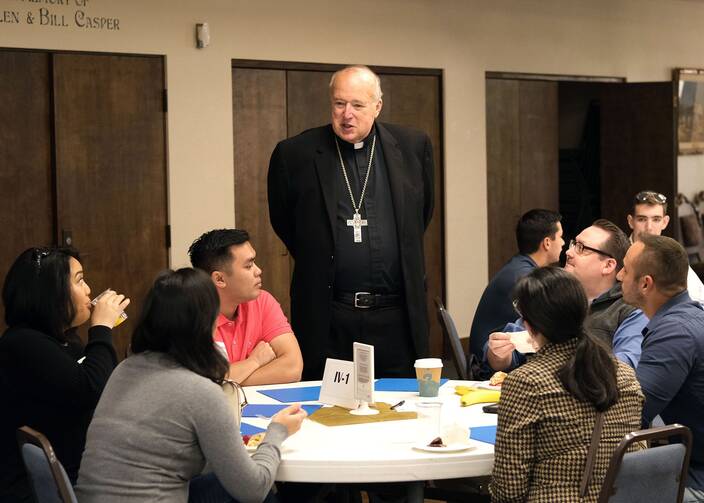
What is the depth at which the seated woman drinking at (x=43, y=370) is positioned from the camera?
321 centimetres

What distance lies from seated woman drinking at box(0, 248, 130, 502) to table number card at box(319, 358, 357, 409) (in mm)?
699

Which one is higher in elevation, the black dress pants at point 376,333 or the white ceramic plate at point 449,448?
the black dress pants at point 376,333

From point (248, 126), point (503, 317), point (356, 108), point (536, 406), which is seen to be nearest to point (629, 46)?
point (248, 126)

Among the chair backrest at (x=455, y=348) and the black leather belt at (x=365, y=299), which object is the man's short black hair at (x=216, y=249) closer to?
the black leather belt at (x=365, y=299)

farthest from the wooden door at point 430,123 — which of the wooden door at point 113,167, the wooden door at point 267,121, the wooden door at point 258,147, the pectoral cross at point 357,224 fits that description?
the pectoral cross at point 357,224

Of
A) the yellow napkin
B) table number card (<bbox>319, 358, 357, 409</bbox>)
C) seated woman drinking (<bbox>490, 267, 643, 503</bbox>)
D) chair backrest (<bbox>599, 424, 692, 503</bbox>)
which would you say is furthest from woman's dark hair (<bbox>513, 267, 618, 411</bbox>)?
table number card (<bbox>319, 358, 357, 409</bbox>)

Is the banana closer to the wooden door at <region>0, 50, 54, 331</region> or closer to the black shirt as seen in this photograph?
the black shirt

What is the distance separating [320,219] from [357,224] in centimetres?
16

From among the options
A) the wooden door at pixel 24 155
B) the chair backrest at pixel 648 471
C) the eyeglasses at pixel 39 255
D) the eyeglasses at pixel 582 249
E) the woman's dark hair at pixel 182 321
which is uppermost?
the wooden door at pixel 24 155

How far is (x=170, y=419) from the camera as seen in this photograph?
2.70 meters

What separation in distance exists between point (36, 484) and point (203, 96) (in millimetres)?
5003

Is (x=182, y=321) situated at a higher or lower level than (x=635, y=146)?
lower

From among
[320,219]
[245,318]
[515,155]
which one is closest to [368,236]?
[320,219]

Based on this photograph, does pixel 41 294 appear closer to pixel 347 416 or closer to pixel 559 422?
pixel 347 416
